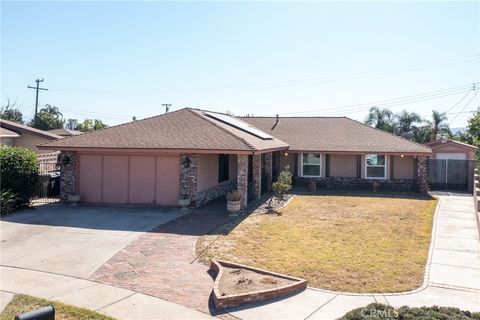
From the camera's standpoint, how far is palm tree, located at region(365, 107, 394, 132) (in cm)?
4456

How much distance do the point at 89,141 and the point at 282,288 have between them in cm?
1242

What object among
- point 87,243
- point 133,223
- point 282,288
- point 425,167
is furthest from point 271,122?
point 282,288

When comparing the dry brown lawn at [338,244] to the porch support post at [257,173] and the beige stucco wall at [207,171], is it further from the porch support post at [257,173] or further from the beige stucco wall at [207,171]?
the beige stucco wall at [207,171]

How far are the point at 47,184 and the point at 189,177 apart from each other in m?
7.16

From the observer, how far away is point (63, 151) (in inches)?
683

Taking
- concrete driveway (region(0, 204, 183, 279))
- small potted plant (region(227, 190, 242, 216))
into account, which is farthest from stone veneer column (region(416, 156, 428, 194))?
concrete driveway (region(0, 204, 183, 279))

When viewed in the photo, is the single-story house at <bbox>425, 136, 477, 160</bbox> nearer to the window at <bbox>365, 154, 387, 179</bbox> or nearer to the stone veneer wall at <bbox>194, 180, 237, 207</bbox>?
the window at <bbox>365, 154, 387, 179</bbox>

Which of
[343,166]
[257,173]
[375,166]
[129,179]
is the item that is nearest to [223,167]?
[257,173]

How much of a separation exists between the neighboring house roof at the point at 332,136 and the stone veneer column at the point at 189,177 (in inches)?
332

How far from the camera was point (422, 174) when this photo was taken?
2181cm

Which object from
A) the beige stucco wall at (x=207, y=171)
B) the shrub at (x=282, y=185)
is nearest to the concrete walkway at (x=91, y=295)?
the beige stucco wall at (x=207, y=171)

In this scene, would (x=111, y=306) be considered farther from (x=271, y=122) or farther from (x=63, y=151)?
(x=271, y=122)

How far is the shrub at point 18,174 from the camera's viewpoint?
15688 millimetres

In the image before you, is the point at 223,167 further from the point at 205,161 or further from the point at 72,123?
the point at 72,123
